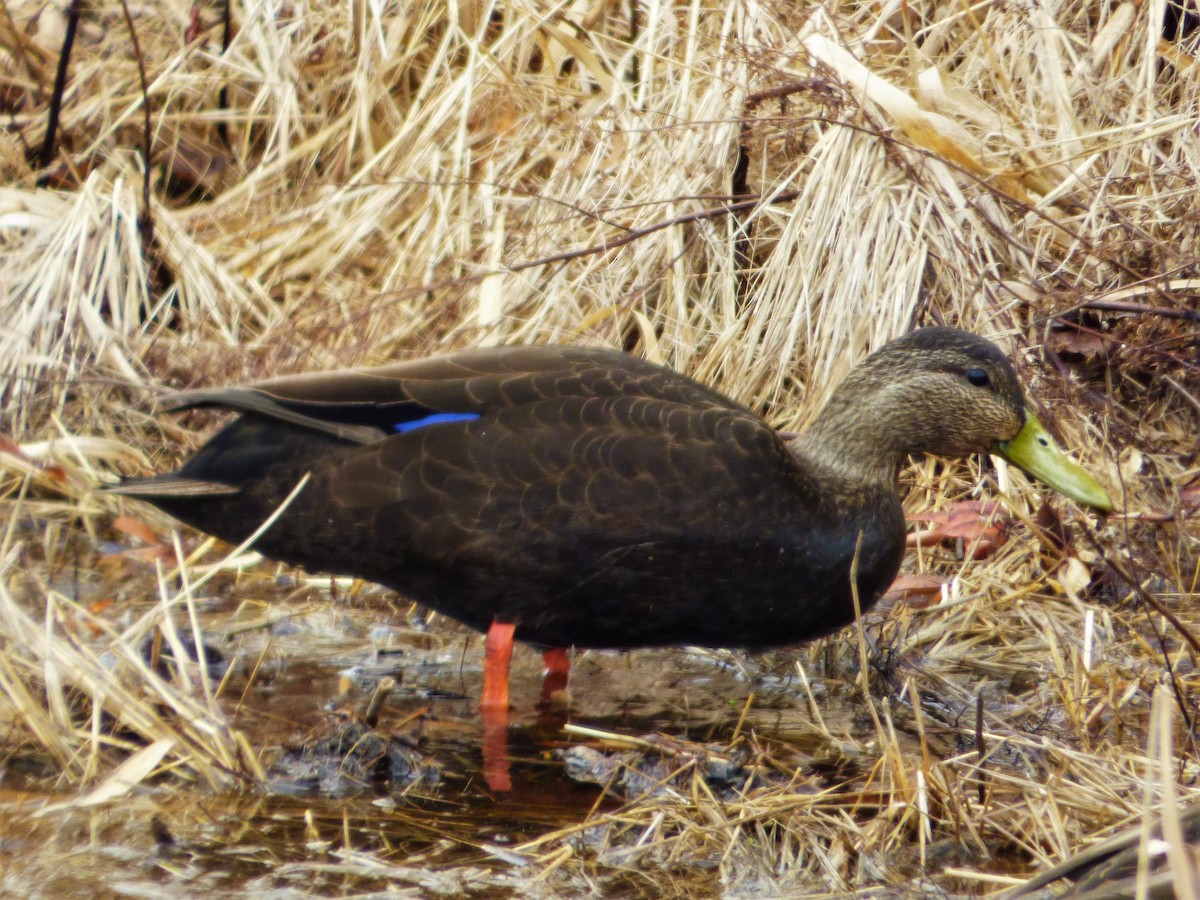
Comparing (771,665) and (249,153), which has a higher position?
(249,153)

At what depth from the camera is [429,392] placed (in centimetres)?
380

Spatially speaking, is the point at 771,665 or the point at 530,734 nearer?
the point at 530,734

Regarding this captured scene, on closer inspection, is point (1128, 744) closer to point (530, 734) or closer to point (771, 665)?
point (771, 665)

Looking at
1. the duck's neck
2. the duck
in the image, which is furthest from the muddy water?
the duck's neck

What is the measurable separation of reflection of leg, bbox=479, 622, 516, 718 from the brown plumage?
0.04m

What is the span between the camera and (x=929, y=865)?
9.62 feet

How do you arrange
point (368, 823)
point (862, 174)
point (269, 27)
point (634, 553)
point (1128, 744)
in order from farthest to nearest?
point (269, 27)
point (862, 174)
point (634, 553)
point (1128, 744)
point (368, 823)

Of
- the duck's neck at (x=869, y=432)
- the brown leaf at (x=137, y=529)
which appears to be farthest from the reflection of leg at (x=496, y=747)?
the brown leaf at (x=137, y=529)

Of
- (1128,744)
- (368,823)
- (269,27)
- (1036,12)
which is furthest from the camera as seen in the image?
(269,27)

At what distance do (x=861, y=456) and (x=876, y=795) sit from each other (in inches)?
40.8

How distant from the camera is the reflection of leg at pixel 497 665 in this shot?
12.6ft

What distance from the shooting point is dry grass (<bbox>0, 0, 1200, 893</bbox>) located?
4352 mm

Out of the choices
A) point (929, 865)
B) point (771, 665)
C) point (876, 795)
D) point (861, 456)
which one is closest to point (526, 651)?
point (771, 665)

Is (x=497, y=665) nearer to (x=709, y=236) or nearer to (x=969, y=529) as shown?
(x=969, y=529)
